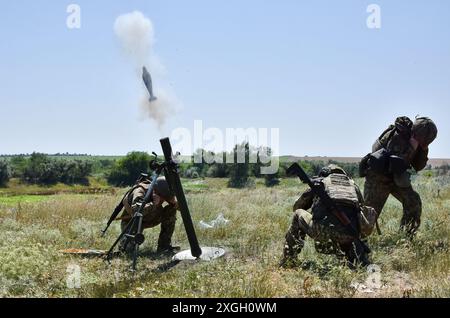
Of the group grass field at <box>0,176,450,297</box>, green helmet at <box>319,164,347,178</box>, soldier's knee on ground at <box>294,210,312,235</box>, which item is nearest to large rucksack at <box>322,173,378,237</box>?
green helmet at <box>319,164,347,178</box>

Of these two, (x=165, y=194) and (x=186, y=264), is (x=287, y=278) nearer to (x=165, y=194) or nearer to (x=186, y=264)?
(x=186, y=264)

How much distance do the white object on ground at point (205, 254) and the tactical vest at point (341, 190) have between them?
6.92ft

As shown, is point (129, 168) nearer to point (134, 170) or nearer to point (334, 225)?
point (134, 170)

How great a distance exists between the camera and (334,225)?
20.9ft

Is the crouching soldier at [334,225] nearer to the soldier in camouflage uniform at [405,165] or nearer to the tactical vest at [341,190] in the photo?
the tactical vest at [341,190]

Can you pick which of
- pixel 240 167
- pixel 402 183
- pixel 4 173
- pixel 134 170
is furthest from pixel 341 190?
pixel 4 173

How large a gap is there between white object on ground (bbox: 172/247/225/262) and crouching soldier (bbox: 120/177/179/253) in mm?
676

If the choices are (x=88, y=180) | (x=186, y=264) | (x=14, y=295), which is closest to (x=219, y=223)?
(x=186, y=264)

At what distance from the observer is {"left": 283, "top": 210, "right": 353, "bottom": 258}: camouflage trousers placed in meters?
6.36

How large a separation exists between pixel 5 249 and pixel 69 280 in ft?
6.98

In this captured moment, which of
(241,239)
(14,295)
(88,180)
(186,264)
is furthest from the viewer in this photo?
(88,180)

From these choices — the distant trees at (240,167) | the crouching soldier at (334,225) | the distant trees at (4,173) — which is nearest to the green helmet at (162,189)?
the crouching soldier at (334,225)

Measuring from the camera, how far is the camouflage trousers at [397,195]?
8305 millimetres

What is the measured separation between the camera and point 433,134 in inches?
325
